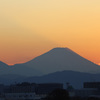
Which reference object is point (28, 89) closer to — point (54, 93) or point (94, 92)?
point (94, 92)

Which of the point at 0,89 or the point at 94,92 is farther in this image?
the point at 0,89

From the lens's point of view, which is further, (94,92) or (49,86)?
(49,86)

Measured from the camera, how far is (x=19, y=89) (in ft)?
595

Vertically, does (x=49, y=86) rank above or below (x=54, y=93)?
above

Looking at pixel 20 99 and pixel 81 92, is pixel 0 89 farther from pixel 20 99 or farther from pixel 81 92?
pixel 20 99

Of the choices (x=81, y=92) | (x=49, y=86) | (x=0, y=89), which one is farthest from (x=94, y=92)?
(x=0, y=89)

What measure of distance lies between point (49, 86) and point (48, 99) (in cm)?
11218

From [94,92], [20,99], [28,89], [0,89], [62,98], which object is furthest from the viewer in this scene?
[0,89]

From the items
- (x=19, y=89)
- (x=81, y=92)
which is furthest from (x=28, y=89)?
(x=81, y=92)

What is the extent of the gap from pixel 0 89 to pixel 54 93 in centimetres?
12080

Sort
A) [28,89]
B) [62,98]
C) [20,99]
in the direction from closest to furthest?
[62,98], [20,99], [28,89]

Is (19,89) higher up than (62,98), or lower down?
higher up

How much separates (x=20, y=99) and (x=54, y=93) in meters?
39.4

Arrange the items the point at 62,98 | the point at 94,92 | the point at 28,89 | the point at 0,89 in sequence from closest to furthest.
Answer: the point at 62,98 < the point at 94,92 < the point at 28,89 < the point at 0,89
